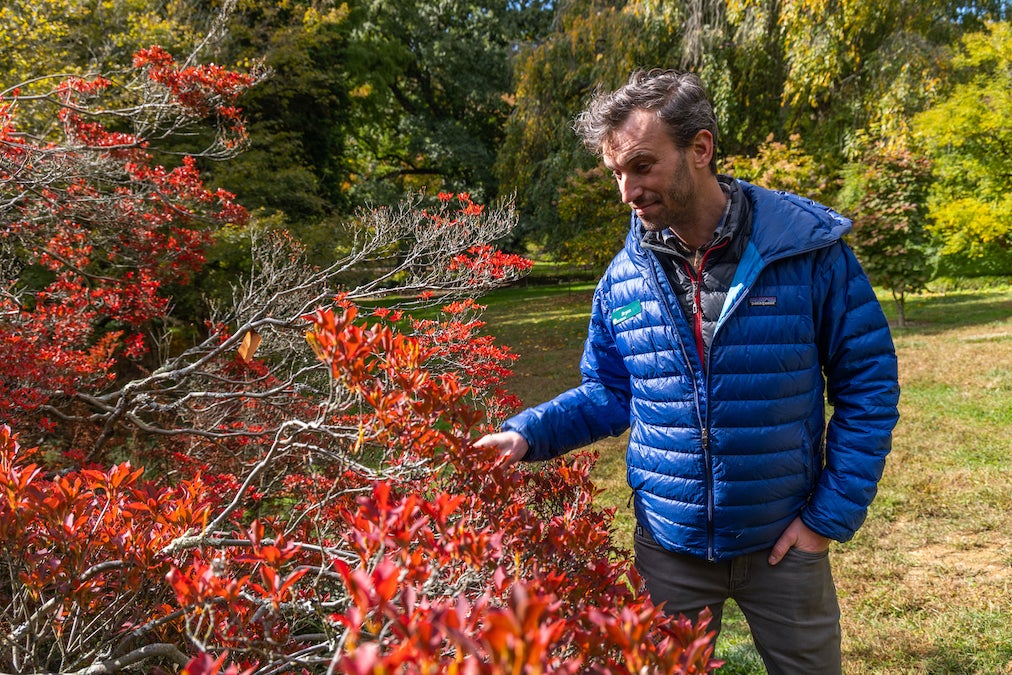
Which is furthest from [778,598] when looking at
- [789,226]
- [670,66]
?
[670,66]

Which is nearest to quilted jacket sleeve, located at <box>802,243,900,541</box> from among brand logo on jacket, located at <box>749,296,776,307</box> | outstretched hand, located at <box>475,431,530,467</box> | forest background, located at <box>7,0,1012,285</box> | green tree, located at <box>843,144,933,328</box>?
brand logo on jacket, located at <box>749,296,776,307</box>

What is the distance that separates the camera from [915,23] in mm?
9578

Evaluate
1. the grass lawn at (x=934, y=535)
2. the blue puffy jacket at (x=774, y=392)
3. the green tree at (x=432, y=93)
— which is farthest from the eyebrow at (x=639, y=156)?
the green tree at (x=432, y=93)

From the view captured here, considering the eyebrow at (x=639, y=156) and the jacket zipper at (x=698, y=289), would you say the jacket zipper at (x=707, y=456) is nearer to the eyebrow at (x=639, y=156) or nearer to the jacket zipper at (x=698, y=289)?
the jacket zipper at (x=698, y=289)

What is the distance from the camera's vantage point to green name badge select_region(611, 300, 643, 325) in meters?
1.63

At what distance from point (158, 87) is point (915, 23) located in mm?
10837

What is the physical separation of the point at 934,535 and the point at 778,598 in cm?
278

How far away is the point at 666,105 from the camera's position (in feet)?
4.75

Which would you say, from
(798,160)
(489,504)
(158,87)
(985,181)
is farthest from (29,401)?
(985,181)

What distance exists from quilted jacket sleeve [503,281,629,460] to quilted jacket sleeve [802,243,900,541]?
563 millimetres

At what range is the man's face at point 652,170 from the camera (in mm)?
1456

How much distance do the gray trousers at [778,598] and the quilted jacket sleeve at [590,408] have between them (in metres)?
0.41

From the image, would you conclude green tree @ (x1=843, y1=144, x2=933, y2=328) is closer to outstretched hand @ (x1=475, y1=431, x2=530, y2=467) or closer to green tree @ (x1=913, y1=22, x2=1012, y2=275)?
green tree @ (x1=913, y1=22, x2=1012, y2=275)

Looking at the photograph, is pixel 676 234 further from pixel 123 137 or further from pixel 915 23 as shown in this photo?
pixel 915 23
